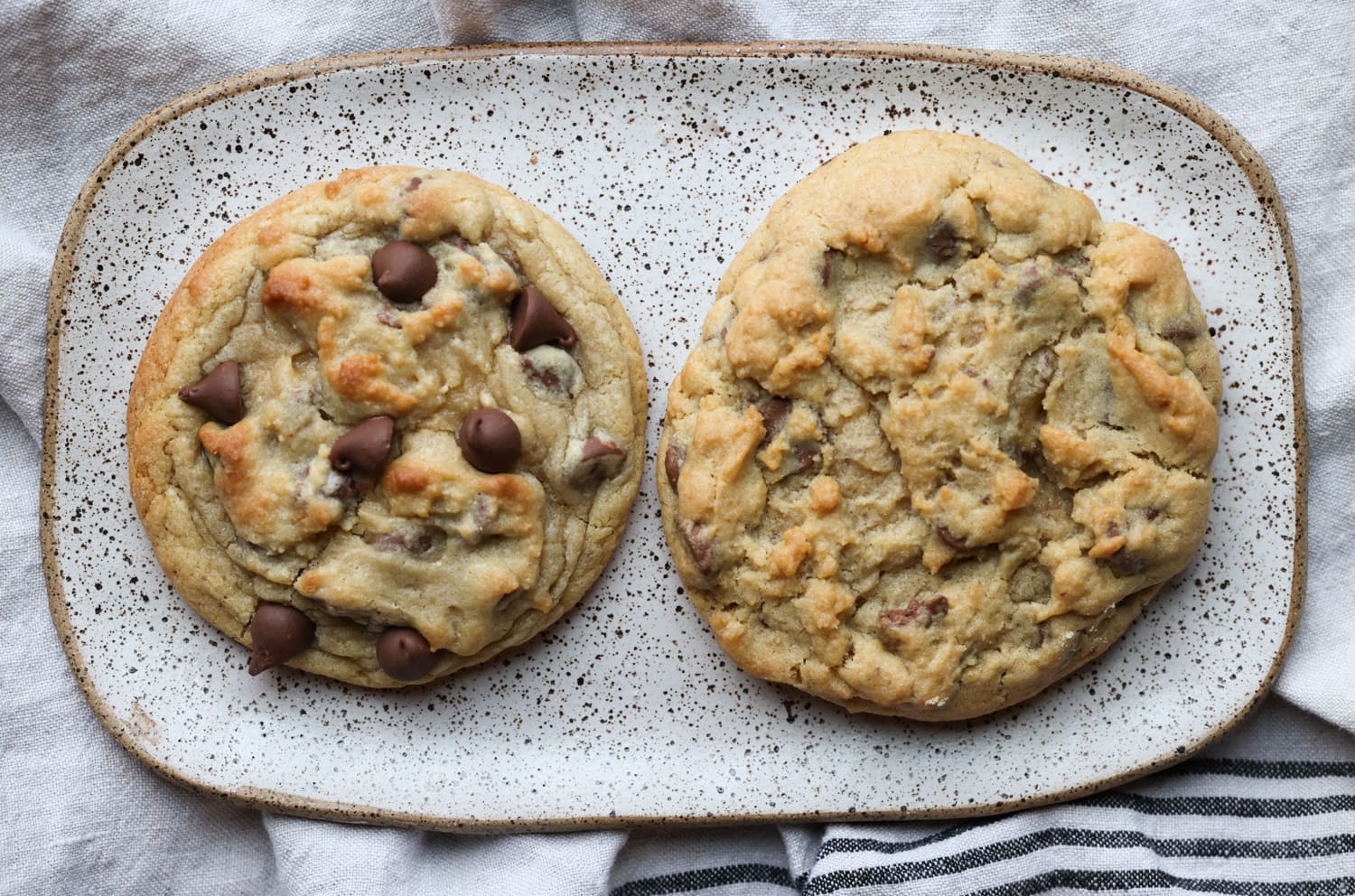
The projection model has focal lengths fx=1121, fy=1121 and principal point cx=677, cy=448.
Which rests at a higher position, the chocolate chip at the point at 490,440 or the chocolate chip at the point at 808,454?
the chocolate chip at the point at 808,454

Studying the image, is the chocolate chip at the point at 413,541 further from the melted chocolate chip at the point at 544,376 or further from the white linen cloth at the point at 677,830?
the white linen cloth at the point at 677,830

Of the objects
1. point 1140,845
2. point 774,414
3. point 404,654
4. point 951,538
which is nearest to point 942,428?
point 951,538

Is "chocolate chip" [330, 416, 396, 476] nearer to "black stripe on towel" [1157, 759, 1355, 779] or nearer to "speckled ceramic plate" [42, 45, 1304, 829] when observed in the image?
"speckled ceramic plate" [42, 45, 1304, 829]

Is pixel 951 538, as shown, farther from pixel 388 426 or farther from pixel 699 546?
pixel 388 426

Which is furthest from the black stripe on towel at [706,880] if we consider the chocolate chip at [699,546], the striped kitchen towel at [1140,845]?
the chocolate chip at [699,546]

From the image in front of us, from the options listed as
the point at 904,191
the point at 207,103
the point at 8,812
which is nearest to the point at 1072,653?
the point at 904,191

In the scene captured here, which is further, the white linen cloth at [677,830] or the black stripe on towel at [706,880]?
the black stripe on towel at [706,880]
